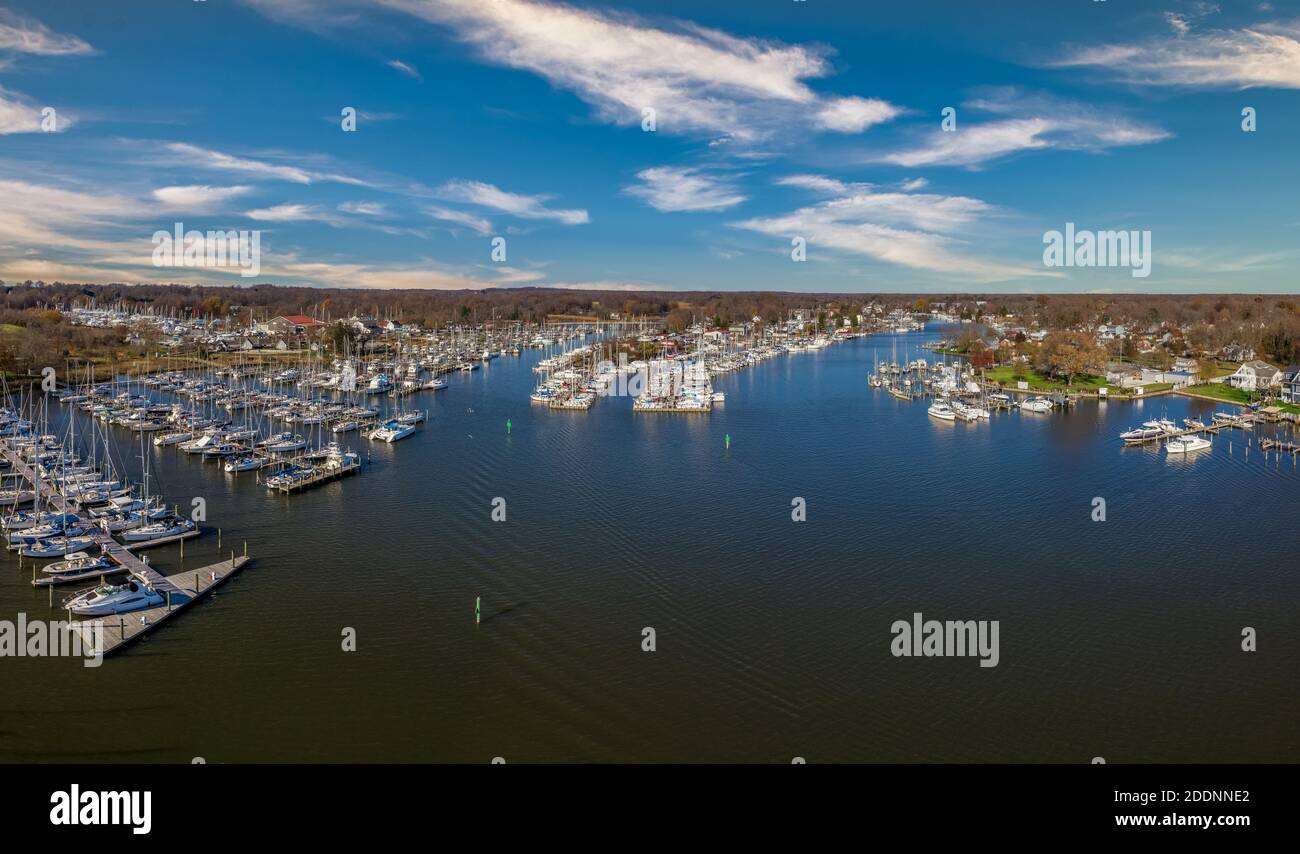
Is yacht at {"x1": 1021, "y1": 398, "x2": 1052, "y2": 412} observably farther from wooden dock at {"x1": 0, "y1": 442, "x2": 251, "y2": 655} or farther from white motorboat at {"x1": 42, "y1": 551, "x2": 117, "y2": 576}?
white motorboat at {"x1": 42, "y1": 551, "x2": 117, "y2": 576}

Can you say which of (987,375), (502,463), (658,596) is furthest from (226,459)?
(987,375)

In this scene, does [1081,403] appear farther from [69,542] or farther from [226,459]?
[69,542]

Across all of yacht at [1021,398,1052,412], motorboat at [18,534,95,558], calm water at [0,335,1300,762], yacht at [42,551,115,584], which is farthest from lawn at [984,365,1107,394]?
motorboat at [18,534,95,558]

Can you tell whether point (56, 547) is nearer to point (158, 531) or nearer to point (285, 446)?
point (158, 531)

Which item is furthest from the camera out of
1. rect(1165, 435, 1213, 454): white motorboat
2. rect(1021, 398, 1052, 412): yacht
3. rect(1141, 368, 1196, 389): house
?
rect(1141, 368, 1196, 389): house

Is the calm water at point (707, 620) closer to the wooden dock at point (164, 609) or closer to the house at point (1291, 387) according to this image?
the wooden dock at point (164, 609)

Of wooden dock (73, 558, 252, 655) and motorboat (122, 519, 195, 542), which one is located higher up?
motorboat (122, 519, 195, 542)
